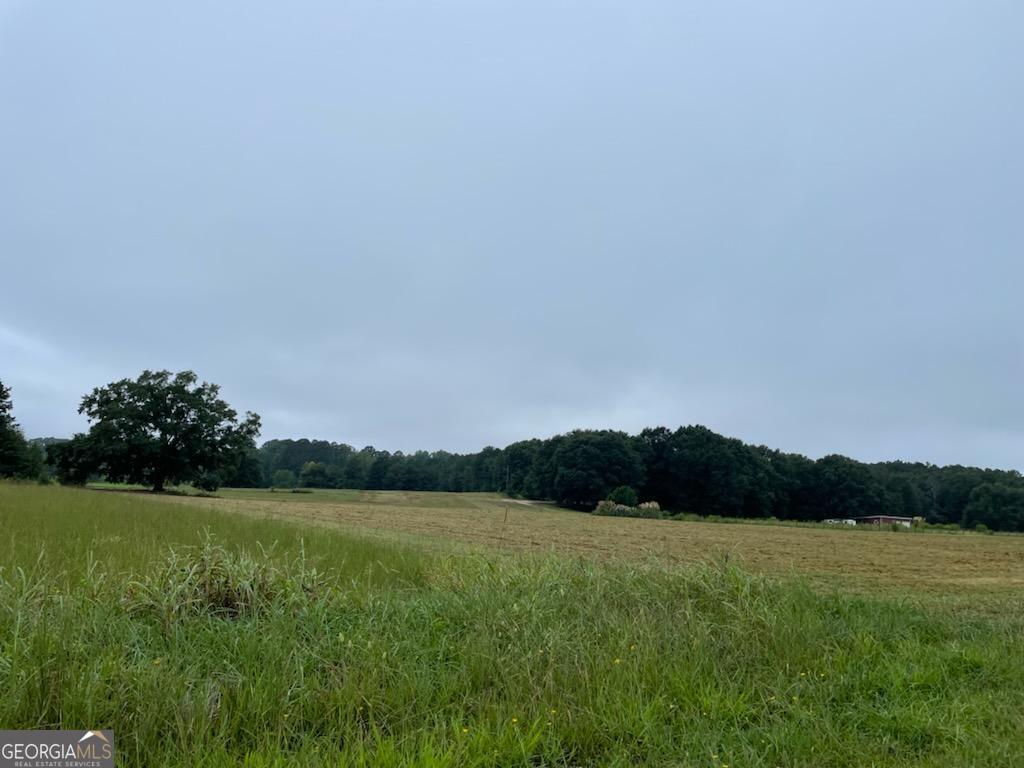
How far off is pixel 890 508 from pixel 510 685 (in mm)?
112471

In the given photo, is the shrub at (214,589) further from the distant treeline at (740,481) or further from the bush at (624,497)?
the distant treeline at (740,481)

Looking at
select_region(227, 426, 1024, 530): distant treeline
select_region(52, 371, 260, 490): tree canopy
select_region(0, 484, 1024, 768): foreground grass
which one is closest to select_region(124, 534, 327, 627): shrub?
select_region(0, 484, 1024, 768): foreground grass

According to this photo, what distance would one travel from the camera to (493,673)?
14.3ft

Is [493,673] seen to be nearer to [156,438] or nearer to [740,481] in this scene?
[156,438]

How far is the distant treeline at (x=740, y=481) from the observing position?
276ft

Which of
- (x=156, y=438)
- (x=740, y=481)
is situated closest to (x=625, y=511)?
(x=740, y=481)

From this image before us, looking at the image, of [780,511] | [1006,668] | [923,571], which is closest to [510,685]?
[1006,668]

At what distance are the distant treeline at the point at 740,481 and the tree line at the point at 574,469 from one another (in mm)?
190

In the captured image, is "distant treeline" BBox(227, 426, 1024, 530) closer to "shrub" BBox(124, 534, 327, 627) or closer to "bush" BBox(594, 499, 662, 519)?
"bush" BBox(594, 499, 662, 519)

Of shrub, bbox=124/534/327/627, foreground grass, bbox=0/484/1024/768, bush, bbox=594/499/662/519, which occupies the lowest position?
bush, bbox=594/499/662/519

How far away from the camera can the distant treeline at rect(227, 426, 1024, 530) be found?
84.1m

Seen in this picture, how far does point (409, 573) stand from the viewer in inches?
325

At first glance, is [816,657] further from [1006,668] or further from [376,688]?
[376,688]

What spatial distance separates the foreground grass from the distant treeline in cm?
7472
